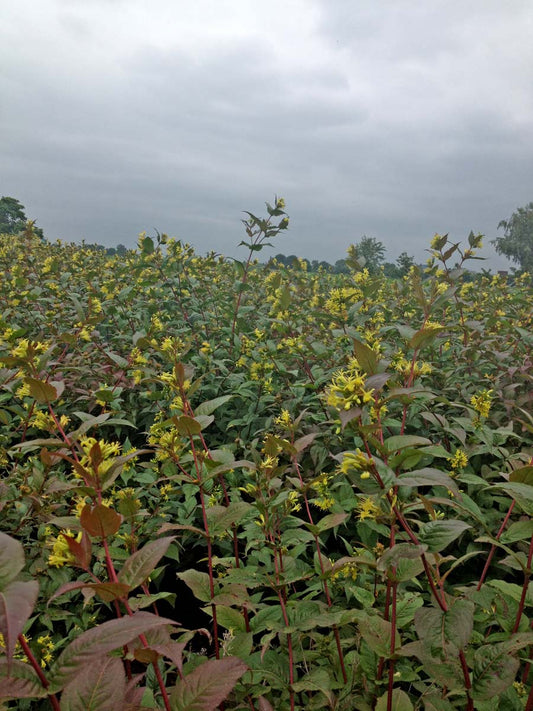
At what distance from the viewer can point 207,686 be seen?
0.89 metres

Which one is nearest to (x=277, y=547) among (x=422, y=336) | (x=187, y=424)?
(x=187, y=424)

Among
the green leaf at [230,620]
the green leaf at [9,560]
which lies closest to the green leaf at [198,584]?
the green leaf at [230,620]

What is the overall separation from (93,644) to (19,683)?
142 mm

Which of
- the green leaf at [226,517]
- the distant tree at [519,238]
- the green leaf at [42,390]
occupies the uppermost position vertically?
the distant tree at [519,238]

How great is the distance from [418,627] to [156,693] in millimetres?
859

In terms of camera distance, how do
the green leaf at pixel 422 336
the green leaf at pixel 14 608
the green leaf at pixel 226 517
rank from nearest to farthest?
the green leaf at pixel 14 608 → the green leaf at pixel 226 517 → the green leaf at pixel 422 336

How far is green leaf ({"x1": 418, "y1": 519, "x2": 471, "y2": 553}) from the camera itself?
1.05 m

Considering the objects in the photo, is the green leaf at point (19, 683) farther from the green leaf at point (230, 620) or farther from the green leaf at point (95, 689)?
the green leaf at point (230, 620)

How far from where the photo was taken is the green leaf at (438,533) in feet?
3.45

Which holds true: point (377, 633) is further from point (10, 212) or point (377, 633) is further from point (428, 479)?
point (10, 212)

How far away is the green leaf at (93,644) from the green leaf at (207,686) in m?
0.24

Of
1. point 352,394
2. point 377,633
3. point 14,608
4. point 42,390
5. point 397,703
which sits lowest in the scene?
point 397,703

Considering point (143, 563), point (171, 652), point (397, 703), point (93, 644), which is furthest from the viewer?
point (397, 703)

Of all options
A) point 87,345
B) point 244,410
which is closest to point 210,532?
point 244,410
